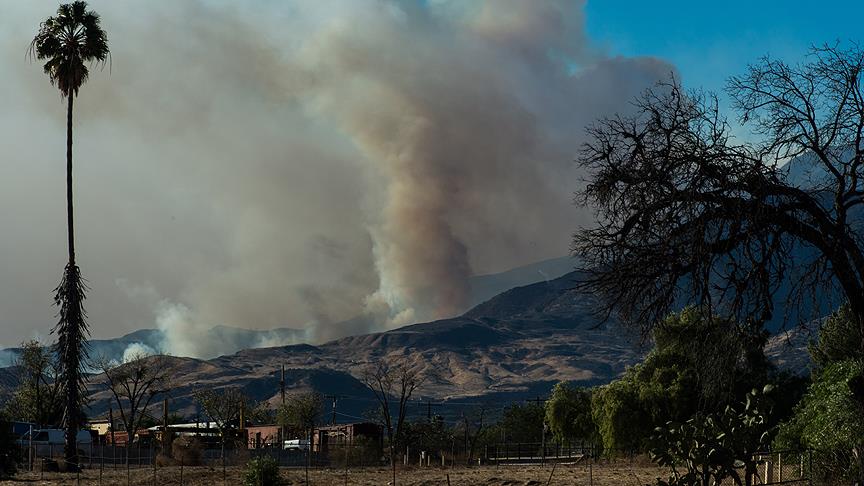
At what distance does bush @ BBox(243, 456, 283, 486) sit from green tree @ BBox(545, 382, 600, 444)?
1947 inches

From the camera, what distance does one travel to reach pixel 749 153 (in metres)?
16.9

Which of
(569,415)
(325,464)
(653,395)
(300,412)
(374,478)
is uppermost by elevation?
(300,412)

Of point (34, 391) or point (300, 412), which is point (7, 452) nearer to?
point (34, 391)

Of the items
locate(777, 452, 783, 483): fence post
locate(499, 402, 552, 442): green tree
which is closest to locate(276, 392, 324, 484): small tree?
locate(499, 402, 552, 442): green tree

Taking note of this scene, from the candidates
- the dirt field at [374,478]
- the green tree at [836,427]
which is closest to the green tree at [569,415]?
the dirt field at [374,478]

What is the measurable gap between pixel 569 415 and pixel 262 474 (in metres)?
53.8

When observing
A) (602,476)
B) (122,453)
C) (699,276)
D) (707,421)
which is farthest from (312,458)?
(699,276)

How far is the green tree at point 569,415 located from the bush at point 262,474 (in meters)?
49.4

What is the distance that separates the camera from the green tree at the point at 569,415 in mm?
92062

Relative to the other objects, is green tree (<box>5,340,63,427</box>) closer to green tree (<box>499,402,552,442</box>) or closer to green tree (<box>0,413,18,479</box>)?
green tree (<box>499,402,552,442</box>)

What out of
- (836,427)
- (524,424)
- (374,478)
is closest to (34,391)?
(524,424)

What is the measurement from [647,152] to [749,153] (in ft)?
5.02

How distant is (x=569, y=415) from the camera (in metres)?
94.0

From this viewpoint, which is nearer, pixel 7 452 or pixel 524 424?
pixel 7 452
